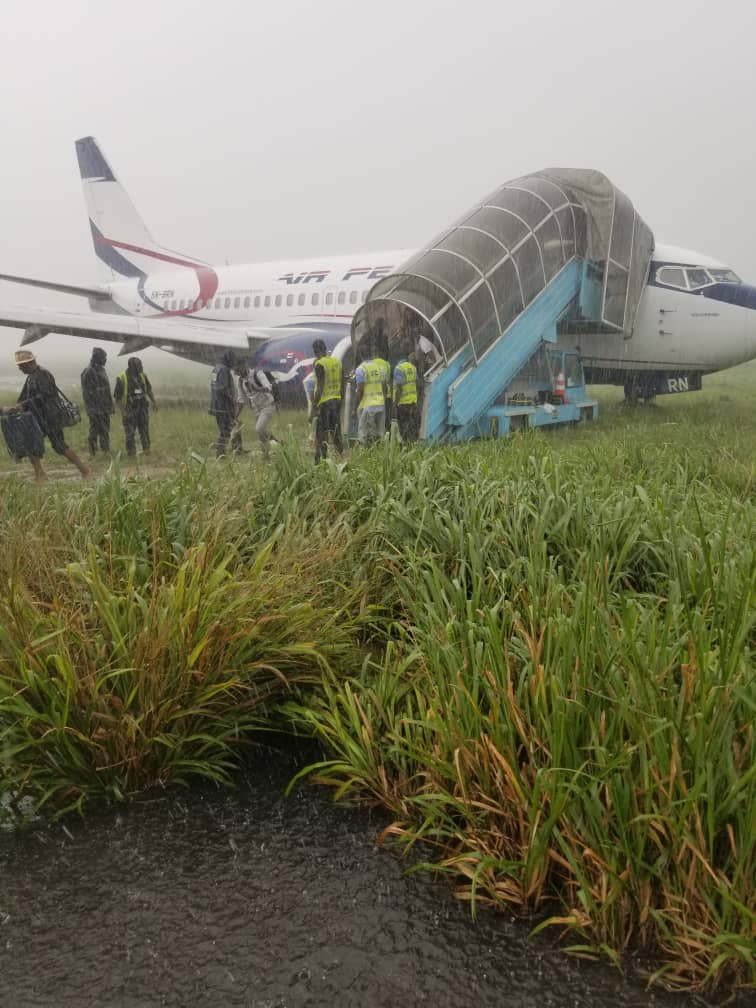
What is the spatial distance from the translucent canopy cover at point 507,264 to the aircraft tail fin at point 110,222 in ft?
52.5

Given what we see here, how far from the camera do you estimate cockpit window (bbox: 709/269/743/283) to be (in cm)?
1389

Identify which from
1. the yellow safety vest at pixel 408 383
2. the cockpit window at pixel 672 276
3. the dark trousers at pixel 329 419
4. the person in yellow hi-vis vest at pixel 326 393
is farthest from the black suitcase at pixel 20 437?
the cockpit window at pixel 672 276

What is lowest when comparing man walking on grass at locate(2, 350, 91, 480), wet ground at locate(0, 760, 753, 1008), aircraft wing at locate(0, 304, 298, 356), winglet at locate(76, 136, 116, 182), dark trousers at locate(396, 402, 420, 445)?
wet ground at locate(0, 760, 753, 1008)

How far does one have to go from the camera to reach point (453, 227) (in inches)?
448

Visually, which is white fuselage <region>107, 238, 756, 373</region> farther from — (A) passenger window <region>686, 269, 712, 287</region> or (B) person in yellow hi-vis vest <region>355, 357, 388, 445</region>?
(B) person in yellow hi-vis vest <region>355, 357, 388, 445</region>

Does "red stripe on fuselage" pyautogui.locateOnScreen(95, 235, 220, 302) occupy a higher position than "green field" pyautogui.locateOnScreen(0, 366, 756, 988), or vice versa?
"red stripe on fuselage" pyautogui.locateOnScreen(95, 235, 220, 302)

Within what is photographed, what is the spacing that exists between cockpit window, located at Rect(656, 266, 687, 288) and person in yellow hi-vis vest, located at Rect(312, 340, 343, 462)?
25.7 ft

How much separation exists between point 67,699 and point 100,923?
0.75 metres

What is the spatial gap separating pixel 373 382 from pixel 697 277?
26.1ft

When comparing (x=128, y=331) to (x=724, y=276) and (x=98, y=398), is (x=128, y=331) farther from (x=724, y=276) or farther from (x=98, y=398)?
(x=724, y=276)

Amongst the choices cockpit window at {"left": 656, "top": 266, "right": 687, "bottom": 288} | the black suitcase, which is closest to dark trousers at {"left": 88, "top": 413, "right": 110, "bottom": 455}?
the black suitcase

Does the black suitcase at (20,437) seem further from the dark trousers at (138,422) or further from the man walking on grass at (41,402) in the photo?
the dark trousers at (138,422)

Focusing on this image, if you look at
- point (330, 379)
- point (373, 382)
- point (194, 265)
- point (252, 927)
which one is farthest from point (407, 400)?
point (194, 265)

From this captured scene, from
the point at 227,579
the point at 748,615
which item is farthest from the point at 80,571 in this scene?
the point at 748,615
